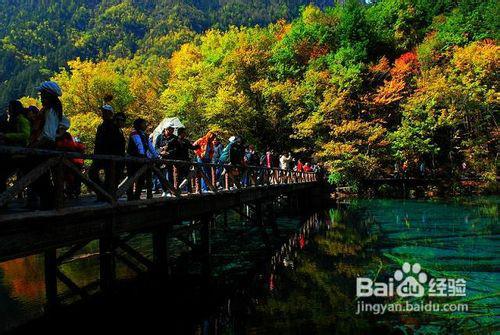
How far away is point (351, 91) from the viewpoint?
3541 centimetres

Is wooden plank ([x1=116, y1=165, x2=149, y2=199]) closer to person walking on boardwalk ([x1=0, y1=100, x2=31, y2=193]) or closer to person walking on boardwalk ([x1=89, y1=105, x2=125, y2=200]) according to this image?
person walking on boardwalk ([x1=89, y1=105, x2=125, y2=200])

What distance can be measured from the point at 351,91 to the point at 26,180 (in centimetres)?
3376

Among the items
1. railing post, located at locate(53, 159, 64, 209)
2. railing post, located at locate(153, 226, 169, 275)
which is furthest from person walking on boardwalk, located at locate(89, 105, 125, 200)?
railing post, located at locate(153, 226, 169, 275)

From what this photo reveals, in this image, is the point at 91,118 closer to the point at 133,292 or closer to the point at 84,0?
the point at 133,292

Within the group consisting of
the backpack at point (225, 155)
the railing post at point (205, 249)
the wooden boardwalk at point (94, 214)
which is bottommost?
the railing post at point (205, 249)

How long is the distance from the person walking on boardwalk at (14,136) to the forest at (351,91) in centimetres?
2741

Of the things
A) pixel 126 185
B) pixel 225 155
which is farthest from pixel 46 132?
pixel 225 155

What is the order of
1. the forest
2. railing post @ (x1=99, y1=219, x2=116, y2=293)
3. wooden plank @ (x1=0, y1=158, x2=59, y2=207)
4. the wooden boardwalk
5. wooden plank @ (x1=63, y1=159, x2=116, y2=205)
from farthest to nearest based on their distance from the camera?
1. the forest
2. railing post @ (x1=99, y1=219, x2=116, y2=293)
3. wooden plank @ (x1=63, y1=159, x2=116, y2=205)
4. the wooden boardwalk
5. wooden plank @ (x1=0, y1=158, x2=59, y2=207)

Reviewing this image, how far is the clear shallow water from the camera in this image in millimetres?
7148

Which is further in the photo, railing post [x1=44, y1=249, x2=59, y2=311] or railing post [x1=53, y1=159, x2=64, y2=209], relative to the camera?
railing post [x1=44, y1=249, x2=59, y2=311]

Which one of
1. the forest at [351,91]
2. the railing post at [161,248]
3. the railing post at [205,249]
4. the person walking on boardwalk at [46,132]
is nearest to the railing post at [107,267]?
the railing post at [161,248]

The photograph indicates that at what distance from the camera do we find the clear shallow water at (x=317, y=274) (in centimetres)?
715

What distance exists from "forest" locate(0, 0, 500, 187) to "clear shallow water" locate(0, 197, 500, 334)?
15.4 m

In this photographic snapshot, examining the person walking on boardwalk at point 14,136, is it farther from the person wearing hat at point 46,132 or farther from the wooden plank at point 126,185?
the wooden plank at point 126,185
